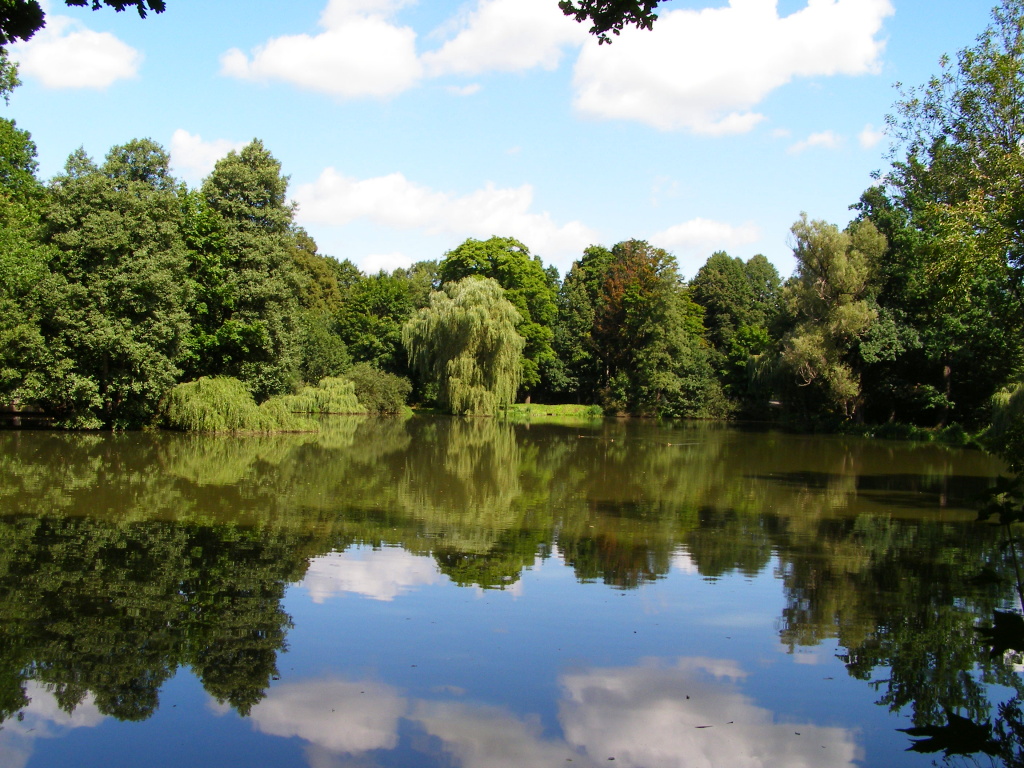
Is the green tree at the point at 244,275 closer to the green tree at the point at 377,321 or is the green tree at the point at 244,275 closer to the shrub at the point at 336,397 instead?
the shrub at the point at 336,397

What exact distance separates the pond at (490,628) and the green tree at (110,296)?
Answer: 31.8 ft

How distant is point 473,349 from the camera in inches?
1540

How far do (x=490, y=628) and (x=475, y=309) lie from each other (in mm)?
32352

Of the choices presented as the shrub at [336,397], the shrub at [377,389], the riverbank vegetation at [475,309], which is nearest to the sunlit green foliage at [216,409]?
the riverbank vegetation at [475,309]

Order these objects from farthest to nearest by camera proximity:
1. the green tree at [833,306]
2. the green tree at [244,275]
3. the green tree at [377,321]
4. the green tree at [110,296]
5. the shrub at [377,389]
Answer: the green tree at [377,321] < the shrub at [377,389] < the green tree at [833,306] < the green tree at [244,275] < the green tree at [110,296]

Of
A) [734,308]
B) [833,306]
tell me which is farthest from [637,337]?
[833,306]

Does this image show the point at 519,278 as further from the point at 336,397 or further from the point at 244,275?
the point at 244,275

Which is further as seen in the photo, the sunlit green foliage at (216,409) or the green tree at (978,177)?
the sunlit green foliage at (216,409)

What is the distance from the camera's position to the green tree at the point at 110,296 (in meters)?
23.6

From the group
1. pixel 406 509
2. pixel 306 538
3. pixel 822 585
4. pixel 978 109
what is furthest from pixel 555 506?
pixel 978 109

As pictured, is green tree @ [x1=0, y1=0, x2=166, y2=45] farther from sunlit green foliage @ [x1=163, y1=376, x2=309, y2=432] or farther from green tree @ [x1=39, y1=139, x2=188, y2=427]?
sunlit green foliage @ [x1=163, y1=376, x2=309, y2=432]

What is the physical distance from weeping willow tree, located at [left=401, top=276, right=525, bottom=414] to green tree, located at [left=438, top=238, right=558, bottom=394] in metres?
6.76

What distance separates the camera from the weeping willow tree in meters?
38.7

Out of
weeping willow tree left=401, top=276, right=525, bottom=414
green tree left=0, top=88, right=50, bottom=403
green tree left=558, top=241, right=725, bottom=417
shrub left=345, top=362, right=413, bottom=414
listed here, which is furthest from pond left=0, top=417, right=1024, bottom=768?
green tree left=558, top=241, right=725, bottom=417
